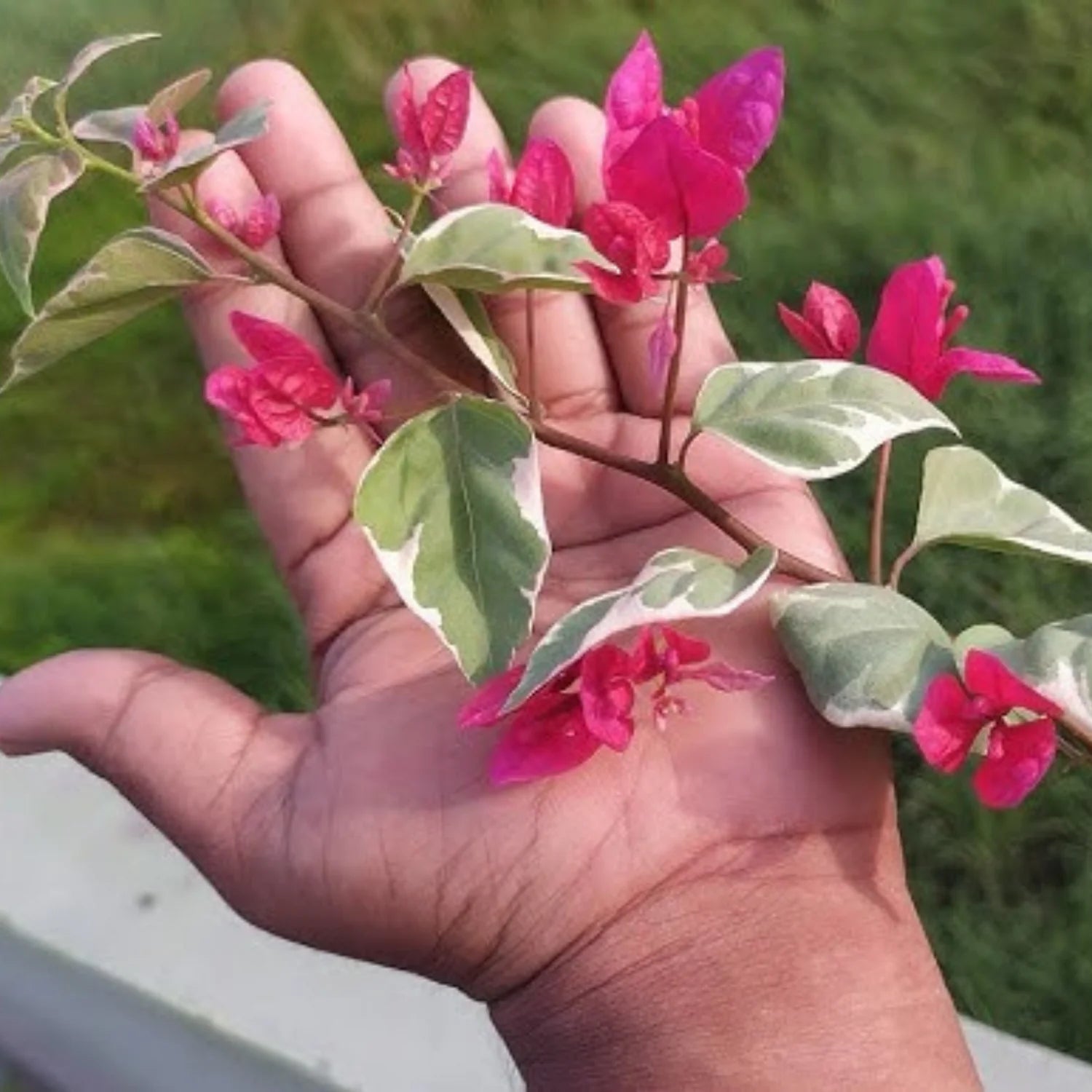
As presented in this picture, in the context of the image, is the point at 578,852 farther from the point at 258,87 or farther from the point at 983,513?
the point at 258,87

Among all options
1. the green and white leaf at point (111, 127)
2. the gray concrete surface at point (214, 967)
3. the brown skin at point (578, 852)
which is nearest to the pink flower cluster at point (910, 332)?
the brown skin at point (578, 852)

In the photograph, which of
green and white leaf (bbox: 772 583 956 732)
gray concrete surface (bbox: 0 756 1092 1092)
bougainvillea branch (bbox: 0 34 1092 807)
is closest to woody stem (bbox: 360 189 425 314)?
bougainvillea branch (bbox: 0 34 1092 807)

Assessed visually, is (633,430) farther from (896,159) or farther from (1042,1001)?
(896,159)

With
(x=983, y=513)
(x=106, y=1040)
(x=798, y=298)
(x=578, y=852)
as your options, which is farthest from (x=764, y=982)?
(x=798, y=298)

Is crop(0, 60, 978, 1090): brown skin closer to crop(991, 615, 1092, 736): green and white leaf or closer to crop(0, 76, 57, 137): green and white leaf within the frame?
crop(991, 615, 1092, 736): green and white leaf

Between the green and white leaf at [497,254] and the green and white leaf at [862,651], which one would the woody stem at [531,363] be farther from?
the green and white leaf at [862,651]

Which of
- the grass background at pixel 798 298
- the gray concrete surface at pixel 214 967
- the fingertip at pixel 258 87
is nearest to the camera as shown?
the fingertip at pixel 258 87

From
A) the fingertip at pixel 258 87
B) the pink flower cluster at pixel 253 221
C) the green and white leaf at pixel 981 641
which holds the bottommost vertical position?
the green and white leaf at pixel 981 641
